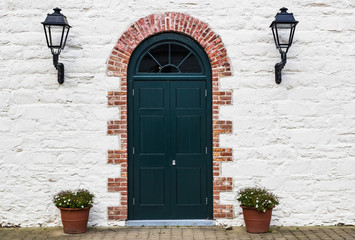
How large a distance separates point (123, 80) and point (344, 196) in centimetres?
391

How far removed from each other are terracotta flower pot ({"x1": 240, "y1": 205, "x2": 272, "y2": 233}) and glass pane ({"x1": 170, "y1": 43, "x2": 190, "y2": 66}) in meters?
2.50

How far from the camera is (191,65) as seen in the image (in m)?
6.96

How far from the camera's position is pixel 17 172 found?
22.2 feet

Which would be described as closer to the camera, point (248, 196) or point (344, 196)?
point (248, 196)

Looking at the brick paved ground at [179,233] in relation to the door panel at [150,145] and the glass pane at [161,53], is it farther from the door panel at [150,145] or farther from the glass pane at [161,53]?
the glass pane at [161,53]

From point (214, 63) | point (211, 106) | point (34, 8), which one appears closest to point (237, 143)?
point (211, 106)

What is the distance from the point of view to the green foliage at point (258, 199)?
6.27 metres

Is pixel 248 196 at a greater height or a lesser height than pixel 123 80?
lesser

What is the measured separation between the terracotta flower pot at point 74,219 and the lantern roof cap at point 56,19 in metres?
2.69

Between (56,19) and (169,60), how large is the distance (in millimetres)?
1819

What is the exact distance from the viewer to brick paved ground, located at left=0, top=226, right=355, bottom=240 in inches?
244

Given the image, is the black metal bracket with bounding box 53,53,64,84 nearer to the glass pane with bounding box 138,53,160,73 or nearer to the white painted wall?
the white painted wall

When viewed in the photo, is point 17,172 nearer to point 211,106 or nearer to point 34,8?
point 34,8

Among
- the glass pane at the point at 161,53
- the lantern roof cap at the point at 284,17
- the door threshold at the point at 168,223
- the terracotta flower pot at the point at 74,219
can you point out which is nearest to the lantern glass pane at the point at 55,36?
the glass pane at the point at 161,53
